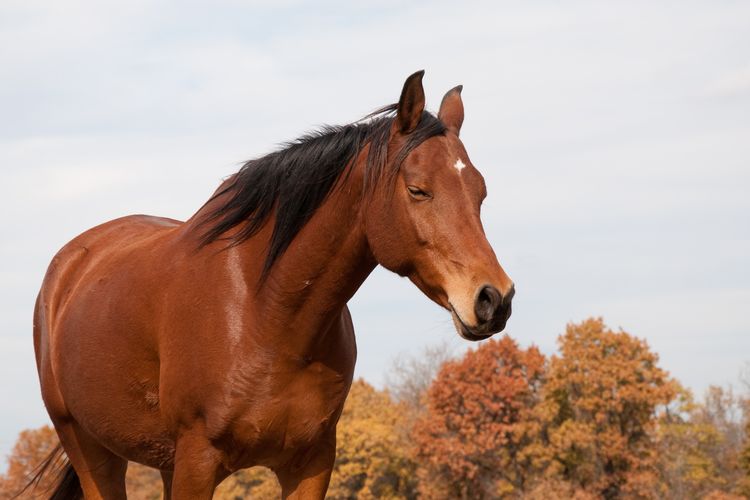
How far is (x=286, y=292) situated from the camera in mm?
5609

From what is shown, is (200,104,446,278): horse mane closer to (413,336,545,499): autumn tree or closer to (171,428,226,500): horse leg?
(171,428,226,500): horse leg

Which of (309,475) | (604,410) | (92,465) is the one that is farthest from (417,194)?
(604,410)

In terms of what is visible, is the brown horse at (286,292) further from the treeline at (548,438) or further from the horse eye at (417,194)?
the treeline at (548,438)

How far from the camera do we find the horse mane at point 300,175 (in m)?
5.33

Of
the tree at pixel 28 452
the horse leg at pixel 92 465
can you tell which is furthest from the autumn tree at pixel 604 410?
the horse leg at pixel 92 465

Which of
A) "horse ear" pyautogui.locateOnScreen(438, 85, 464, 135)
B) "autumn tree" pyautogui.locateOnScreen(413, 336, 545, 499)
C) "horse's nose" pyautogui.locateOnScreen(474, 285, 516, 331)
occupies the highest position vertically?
"autumn tree" pyautogui.locateOnScreen(413, 336, 545, 499)

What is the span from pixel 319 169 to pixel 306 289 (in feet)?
2.13

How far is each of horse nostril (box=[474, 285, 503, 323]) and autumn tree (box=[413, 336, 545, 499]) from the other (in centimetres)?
4487

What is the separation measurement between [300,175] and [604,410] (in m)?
44.8

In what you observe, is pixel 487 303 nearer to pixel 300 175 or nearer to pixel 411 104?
pixel 411 104

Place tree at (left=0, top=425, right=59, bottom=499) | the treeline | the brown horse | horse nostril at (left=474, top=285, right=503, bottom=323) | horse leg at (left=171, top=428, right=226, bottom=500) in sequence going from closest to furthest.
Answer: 1. horse nostril at (left=474, top=285, right=503, bottom=323)
2. the brown horse
3. horse leg at (left=171, top=428, right=226, bottom=500)
4. tree at (left=0, top=425, right=59, bottom=499)
5. the treeline

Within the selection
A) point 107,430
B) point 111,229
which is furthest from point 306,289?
point 111,229

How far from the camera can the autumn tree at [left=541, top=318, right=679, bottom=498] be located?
47812mm

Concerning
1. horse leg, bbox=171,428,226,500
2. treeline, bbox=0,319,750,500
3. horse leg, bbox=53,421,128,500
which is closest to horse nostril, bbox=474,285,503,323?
horse leg, bbox=171,428,226,500
